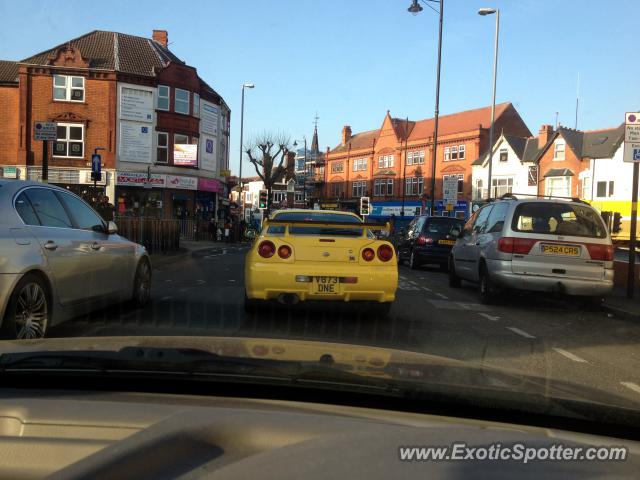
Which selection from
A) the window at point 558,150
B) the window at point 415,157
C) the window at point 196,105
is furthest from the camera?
the window at point 415,157

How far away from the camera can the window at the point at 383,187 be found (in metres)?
64.4

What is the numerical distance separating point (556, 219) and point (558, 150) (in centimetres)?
3899

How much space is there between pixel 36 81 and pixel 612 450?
Result: 3627 centimetres

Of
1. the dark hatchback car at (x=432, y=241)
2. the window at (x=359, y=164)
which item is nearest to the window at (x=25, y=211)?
the dark hatchback car at (x=432, y=241)

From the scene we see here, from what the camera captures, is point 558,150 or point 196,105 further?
point 558,150

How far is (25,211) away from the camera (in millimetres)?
5242

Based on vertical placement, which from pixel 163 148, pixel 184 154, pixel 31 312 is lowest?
pixel 31 312

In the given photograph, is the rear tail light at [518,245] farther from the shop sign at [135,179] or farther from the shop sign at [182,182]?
the shop sign at [182,182]

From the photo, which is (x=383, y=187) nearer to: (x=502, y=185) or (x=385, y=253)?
(x=502, y=185)

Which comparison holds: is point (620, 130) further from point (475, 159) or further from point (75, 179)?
point (75, 179)

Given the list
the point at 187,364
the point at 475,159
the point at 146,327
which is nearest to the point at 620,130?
the point at 475,159

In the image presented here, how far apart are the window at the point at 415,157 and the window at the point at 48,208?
183 ft

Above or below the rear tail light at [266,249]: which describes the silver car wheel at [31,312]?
below

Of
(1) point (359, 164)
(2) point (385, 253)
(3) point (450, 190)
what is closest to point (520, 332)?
(2) point (385, 253)
